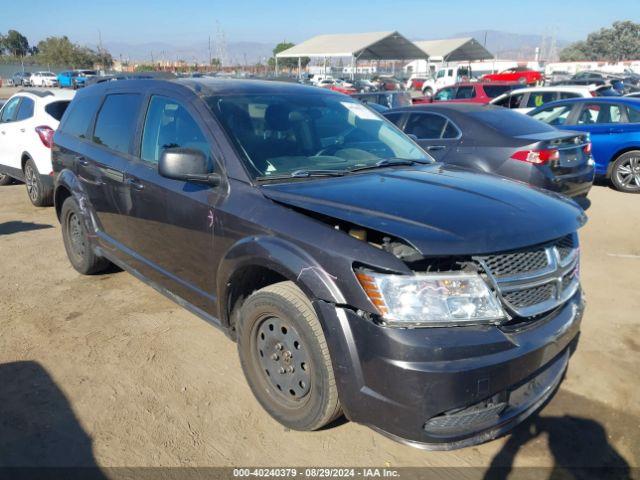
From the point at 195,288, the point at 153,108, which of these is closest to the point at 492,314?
the point at 195,288

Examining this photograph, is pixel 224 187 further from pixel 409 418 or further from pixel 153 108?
pixel 409 418

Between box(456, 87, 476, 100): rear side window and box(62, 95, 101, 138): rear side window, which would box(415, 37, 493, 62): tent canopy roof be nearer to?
box(456, 87, 476, 100): rear side window

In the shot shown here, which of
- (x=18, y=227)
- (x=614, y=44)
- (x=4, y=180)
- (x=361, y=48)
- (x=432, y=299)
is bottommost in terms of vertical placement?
(x=18, y=227)

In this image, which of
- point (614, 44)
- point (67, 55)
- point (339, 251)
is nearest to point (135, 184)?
point (339, 251)

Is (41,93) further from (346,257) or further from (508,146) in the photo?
(346,257)

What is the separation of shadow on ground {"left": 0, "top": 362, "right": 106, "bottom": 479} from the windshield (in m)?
1.78

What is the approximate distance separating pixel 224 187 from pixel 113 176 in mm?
1470

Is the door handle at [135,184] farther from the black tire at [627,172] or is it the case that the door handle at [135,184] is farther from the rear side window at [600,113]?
the rear side window at [600,113]

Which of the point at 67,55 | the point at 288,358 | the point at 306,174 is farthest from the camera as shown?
the point at 67,55

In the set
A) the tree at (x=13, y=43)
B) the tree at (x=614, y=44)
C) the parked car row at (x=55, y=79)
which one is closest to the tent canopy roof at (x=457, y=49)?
the parked car row at (x=55, y=79)

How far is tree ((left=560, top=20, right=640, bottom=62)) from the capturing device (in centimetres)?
9219

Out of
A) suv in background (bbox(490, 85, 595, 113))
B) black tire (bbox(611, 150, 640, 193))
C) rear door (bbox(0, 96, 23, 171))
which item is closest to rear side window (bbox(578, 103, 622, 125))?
black tire (bbox(611, 150, 640, 193))

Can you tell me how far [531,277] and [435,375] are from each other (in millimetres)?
703

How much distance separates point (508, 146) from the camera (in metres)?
6.81
